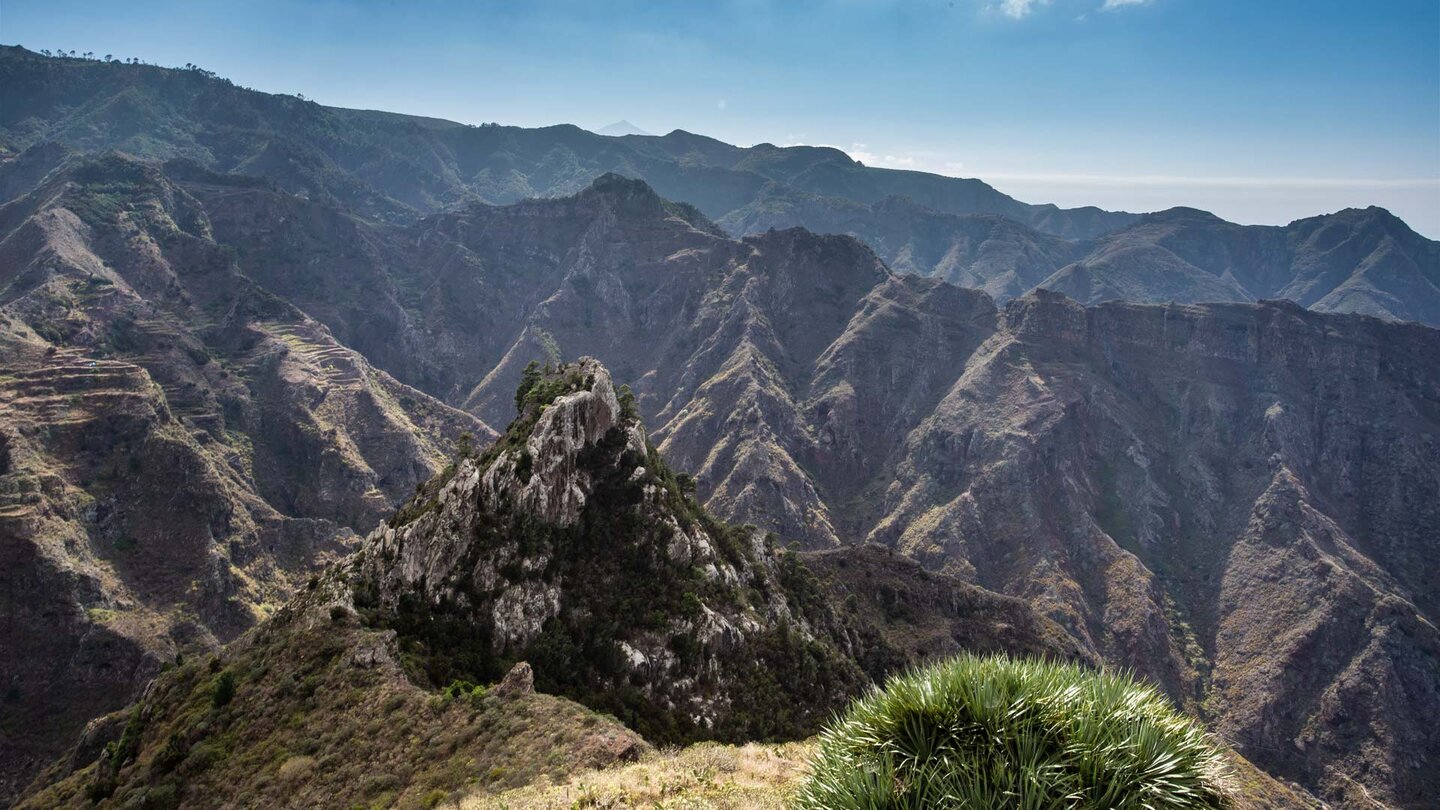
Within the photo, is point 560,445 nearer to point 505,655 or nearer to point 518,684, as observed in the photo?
point 505,655

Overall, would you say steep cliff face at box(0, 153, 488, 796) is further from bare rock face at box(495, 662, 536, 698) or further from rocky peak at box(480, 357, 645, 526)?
bare rock face at box(495, 662, 536, 698)

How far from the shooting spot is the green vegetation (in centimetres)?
1386

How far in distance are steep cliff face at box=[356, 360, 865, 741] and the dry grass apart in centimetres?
2284

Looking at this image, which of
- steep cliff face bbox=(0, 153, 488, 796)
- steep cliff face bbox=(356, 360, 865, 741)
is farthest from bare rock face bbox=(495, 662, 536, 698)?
steep cliff face bbox=(0, 153, 488, 796)

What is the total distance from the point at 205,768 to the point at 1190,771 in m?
52.0

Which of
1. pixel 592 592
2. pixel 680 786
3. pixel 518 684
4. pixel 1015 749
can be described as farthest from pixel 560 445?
pixel 1015 749

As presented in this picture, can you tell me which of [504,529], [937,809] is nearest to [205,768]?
[504,529]

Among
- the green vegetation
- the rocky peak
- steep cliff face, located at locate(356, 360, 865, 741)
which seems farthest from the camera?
the rocky peak

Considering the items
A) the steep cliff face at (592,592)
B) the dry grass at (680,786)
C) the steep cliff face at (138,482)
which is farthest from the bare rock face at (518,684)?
the steep cliff face at (138,482)

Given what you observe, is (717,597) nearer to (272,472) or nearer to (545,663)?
(545,663)

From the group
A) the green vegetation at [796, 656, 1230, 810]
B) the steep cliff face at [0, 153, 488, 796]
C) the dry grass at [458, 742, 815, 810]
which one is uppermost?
the green vegetation at [796, 656, 1230, 810]

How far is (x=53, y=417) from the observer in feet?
437

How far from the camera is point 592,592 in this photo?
60125 millimetres

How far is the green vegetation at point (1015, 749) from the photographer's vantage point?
546 inches
